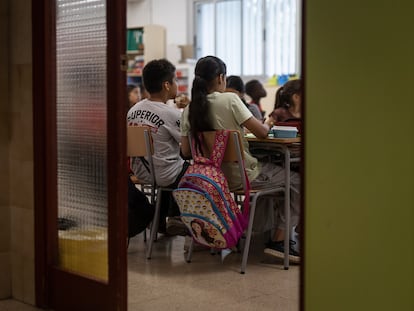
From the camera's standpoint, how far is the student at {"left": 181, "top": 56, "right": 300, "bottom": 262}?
3.40 metres

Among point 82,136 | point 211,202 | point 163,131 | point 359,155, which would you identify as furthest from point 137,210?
point 359,155

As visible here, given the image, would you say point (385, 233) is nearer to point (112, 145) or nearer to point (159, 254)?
point (112, 145)

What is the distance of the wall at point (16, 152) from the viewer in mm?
2777

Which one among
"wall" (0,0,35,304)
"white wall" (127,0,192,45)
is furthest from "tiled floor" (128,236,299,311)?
"white wall" (127,0,192,45)

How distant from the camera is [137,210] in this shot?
3.59 metres

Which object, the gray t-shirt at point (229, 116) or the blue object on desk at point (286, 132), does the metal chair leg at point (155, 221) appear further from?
the blue object on desk at point (286, 132)

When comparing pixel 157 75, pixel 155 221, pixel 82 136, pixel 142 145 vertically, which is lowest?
pixel 155 221

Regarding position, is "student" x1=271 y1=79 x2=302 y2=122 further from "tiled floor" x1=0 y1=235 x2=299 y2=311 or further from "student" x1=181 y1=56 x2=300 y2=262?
"tiled floor" x1=0 y1=235 x2=299 y2=311

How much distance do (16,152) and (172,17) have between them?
242 inches

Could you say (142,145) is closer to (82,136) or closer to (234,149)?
(234,149)

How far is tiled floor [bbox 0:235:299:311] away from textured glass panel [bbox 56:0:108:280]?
1.09ft

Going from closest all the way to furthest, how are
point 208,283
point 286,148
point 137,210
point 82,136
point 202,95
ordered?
point 82,136 < point 208,283 < point 286,148 < point 202,95 < point 137,210

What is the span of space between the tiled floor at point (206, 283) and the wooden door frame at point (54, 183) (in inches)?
8.2

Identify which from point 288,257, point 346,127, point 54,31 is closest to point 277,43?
point 288,257
